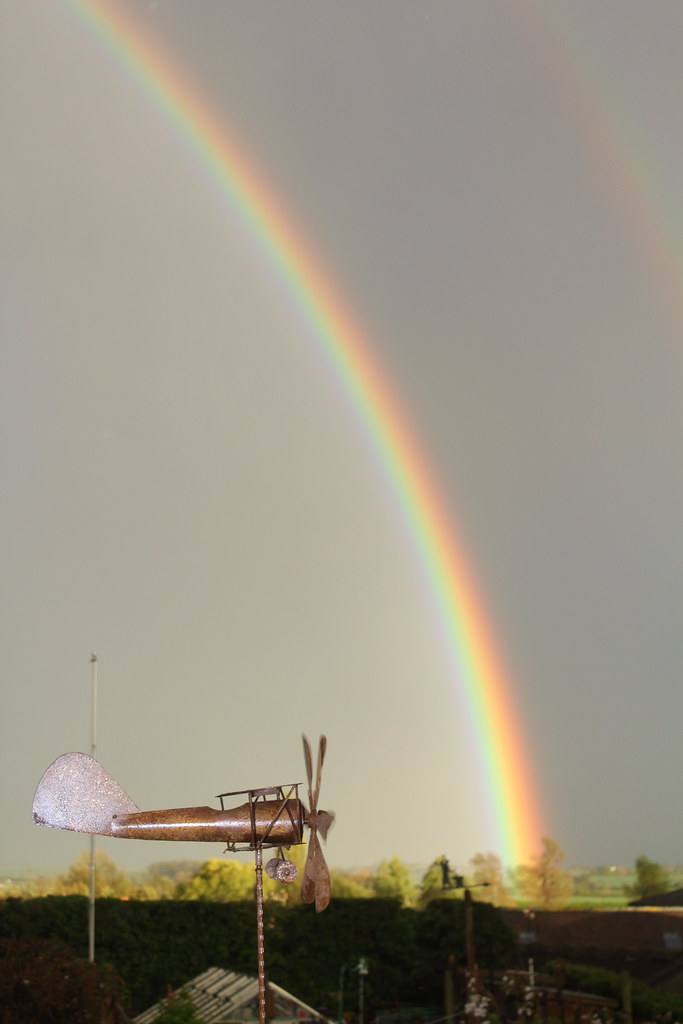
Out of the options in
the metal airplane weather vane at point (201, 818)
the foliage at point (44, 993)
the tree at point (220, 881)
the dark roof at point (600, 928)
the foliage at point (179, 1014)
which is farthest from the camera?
the tree at point (220, 881)

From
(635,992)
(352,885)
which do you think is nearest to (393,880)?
(352,885)

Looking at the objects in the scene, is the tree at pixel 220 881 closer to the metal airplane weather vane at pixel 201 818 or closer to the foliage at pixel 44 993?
the foliage at pixel 44 993

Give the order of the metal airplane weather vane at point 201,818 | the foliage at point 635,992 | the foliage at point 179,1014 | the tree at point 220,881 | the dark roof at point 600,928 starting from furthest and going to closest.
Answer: the tree at point 220,881
the dark roof at point 600,928
the foliage at point 635,992
the foliage at point 179,1014
the metal airplane weather vane at point 201,818

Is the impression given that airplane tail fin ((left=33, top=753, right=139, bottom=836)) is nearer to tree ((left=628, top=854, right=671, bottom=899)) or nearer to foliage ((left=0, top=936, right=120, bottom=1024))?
foliage ((left=0, top=936, right=120, bottom=1024))

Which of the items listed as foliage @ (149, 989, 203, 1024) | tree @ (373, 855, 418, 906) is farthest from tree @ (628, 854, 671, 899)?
foliage @ (149, 989, 203, 1024)

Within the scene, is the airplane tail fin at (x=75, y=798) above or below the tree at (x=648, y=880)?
above

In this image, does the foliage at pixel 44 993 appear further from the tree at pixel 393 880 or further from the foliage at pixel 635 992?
the tree at pixel 393 880

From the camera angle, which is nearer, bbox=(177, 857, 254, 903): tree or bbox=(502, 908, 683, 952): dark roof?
bbox=(502, 908, 683, 952): dark roof

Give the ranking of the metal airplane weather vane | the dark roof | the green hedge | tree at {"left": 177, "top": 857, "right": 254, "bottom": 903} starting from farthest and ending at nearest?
tree at {"left": 177, "top": 857, "right": 254, "bottom": 903} → the dark roof → the green hedge → the metal airplane weather vane

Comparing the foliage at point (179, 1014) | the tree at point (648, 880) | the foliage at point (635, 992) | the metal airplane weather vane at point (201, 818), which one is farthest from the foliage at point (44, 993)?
the tree at point (648, 880)

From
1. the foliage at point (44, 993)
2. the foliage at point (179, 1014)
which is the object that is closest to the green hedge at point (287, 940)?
the foliage at point (179, 1014)

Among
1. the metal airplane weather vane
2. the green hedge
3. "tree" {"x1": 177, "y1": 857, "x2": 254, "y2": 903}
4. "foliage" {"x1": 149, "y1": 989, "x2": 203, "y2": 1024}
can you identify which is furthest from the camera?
"tree" {"x1": 177, "y1": 857, "x2": 254, "y2": 903}

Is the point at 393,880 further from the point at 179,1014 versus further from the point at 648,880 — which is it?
the point at 179,1014

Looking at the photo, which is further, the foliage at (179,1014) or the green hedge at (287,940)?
the green hedge at (287,940)
